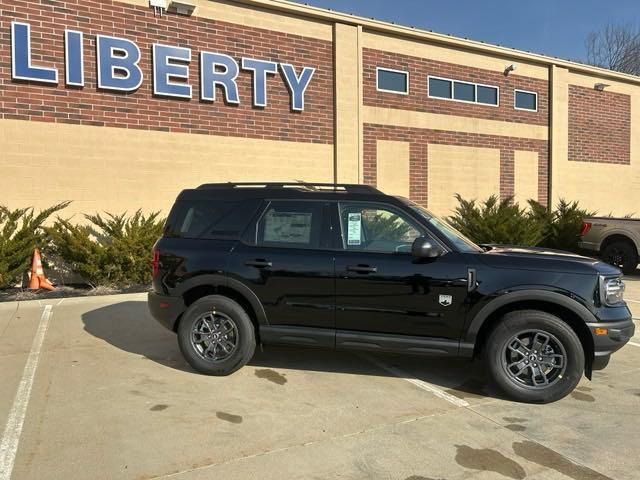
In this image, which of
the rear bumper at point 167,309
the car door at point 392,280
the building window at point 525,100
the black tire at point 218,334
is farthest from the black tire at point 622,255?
the rear bumper at point 167,309

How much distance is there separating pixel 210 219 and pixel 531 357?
130 inches

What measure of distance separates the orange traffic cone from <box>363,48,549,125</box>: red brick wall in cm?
863

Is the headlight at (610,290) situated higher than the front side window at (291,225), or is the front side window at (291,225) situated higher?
the front side window at (291,225)

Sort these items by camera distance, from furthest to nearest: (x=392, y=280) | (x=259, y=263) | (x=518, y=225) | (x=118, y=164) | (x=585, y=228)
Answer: (x=518, y=225), (x=585, y=228), (x=118, y=164), (x=259, y=263), (x=392, y=280)

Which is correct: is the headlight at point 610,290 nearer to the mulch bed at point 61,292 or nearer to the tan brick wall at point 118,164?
the mulch bed at point 61,292

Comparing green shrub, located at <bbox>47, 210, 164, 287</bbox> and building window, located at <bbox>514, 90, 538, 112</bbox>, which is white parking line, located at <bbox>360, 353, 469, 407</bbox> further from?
building window, located at <bbox>514, 90, 538, 112</bbox>

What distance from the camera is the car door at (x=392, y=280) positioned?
452 cm

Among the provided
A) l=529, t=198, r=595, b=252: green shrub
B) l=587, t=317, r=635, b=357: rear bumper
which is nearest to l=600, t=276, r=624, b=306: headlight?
l=587, t=317, r=635, b=357: rear bumper

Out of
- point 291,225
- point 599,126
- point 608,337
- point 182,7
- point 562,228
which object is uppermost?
point 182,7

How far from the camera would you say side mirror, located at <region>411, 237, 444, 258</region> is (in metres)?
4.45

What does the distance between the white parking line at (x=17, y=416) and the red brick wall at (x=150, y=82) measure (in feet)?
19.2

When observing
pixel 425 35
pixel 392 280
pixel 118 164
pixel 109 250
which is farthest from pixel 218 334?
pixel 425 35

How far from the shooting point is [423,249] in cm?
445

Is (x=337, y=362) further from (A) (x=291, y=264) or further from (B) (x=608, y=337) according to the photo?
(B) (x=608, y=337)
